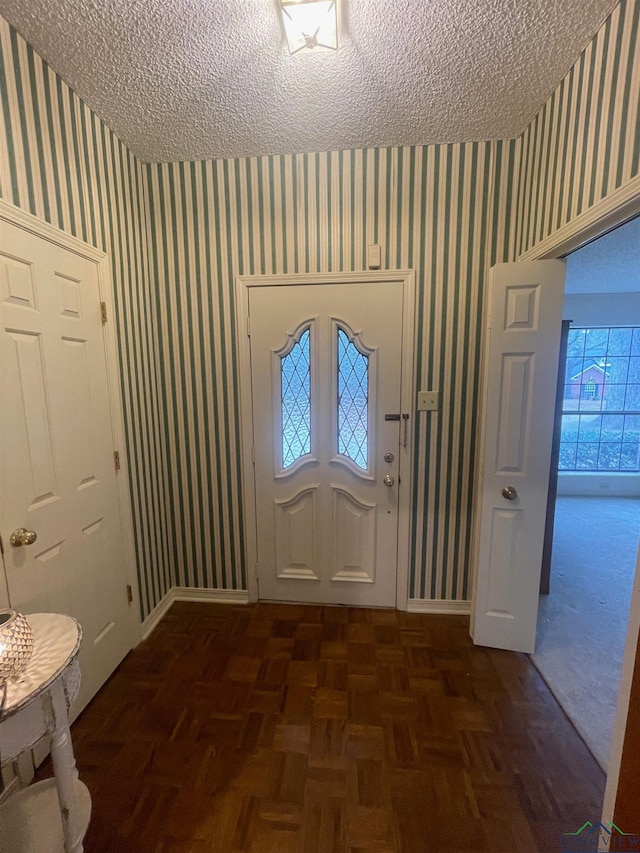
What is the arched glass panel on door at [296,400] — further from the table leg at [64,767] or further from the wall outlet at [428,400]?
the table leg at [64,767]

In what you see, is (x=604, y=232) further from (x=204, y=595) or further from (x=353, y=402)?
(x=204, y=595)

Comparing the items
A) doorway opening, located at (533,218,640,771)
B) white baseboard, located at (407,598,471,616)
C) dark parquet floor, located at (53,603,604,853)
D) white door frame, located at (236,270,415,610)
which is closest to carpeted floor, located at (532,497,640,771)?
doorway opening, located at (533,218,640,771)

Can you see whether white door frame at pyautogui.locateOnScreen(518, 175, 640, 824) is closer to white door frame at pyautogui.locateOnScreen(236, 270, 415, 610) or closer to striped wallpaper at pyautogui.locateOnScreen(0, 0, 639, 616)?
striped wallpaper at pyautogui.locateOnScreen(0, 0, 639, 616)

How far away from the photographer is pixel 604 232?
1413 mm

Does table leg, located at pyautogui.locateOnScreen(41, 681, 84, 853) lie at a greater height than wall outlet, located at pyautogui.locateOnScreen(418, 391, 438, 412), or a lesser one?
lesser

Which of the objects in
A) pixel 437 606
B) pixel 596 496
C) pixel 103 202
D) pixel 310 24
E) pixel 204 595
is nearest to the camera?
pixel 310 24

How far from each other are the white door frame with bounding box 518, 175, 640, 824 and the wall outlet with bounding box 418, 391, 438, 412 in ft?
2.79

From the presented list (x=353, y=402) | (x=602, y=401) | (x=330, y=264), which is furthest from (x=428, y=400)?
(x=602, y=401)

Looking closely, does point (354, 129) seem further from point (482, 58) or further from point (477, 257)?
point (477, 257)

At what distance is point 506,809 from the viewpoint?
1266 millimetres

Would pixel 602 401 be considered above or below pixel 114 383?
below

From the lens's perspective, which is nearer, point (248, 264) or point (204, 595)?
point (248, 264)

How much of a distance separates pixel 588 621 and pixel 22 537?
3023mm

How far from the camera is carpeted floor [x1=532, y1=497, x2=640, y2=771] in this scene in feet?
5.46
